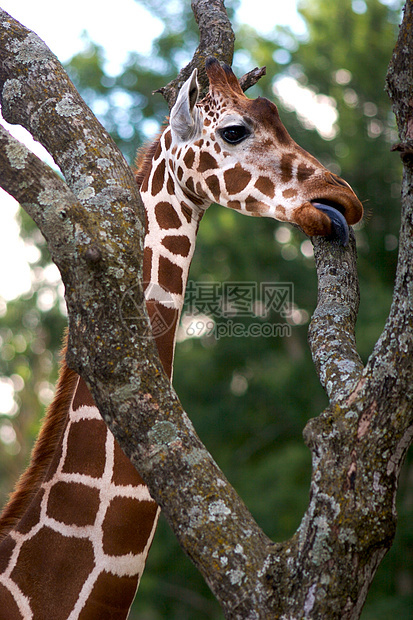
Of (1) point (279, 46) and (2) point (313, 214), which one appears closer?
(2) point (313, 214)

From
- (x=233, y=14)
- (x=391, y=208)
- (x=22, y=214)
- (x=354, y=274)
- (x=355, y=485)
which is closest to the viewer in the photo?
(x=355, y=485)

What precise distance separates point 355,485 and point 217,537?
0.44 m

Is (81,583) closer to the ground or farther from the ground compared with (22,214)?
closer to the ground

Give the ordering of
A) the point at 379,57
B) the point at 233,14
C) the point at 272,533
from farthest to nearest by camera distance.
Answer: the point at 233,14, the point at 379,57, the point at 272,533

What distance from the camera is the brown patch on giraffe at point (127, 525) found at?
273 centimetres

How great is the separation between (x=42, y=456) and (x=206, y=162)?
172 cm

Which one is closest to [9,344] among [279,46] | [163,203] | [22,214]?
[22,214]

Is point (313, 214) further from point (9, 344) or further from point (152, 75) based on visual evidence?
point (9, 344)

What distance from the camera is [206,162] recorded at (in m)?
3.37

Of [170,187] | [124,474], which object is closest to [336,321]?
[124,474]

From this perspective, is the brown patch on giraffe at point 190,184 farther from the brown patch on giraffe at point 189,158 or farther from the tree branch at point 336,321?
the tree branch at point 336,321

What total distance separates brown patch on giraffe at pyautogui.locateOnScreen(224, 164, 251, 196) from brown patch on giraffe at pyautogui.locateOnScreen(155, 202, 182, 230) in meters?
0.38

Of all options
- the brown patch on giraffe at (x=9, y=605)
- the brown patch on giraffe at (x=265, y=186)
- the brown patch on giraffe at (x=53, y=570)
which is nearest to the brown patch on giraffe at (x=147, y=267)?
the brown patch on giraffe at (x=265, y=186)

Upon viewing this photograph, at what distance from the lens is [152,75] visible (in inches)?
601
